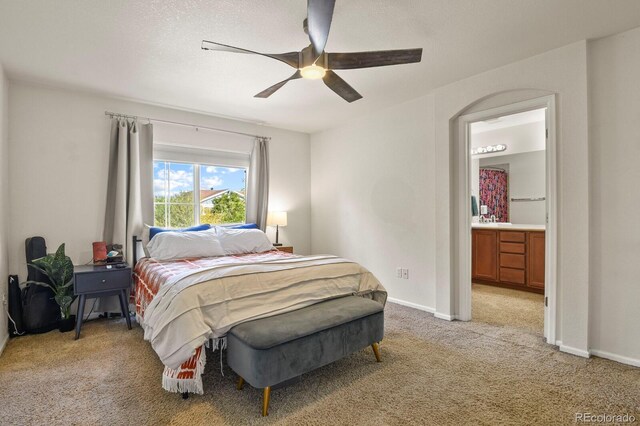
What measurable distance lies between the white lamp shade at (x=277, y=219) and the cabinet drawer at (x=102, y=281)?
2.03m

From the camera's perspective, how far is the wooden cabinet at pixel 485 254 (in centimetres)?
514

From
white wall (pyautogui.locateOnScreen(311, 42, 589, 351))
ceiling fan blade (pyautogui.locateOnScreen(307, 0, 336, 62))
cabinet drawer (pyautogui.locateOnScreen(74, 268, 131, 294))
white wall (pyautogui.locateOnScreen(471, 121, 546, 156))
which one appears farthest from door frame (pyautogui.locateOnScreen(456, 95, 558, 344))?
cabinet drawer (pyautogui.locateOnScreen(74, 268, 131, 294))

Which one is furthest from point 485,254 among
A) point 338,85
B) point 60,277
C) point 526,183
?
point 60,277

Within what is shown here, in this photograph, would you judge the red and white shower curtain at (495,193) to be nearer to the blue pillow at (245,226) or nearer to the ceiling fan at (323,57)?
the blue pillow at (245,226)

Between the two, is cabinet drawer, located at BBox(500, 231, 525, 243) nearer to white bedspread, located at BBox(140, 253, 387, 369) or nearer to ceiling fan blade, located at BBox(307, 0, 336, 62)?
white bedspread, located at BBox(140, 253, 387, 369)

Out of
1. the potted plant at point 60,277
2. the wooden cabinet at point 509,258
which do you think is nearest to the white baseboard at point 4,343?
the potted plant at point 60,277

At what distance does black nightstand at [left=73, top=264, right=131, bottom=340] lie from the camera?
313 centimetres

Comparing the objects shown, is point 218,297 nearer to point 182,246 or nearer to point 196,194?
point 182,246

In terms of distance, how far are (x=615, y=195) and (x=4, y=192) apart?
208 inches

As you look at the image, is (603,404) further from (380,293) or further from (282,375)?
(282,375)

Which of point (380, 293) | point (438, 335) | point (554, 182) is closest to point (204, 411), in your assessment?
point (380, 293)

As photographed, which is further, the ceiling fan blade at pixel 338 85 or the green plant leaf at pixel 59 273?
the green plant leaf at pixel 59 273

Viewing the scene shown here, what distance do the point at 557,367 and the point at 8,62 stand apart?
16.9 ft

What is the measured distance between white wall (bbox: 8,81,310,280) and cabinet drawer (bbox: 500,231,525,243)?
200 inches
